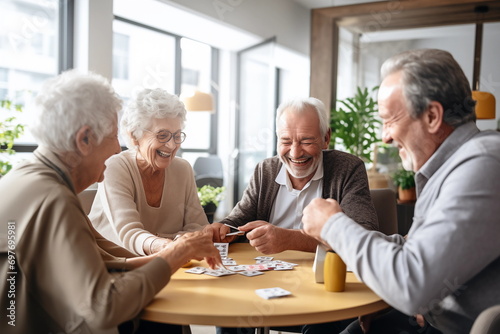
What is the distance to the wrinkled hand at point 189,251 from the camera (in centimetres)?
134

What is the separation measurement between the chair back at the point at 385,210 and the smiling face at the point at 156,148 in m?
1.03

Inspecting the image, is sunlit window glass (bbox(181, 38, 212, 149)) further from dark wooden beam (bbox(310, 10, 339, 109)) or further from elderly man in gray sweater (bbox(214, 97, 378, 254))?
elderly man in gray sweater (bbox(214, 97, 378, 254))

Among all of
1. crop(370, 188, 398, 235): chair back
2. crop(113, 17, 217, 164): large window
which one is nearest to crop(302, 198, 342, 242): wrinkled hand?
crop(370, 188, 398, 235): chair back

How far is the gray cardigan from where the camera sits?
2.06 meters

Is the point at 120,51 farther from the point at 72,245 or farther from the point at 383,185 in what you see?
the point at 72,245

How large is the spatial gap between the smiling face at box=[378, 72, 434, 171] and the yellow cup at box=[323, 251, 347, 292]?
0.34 metres

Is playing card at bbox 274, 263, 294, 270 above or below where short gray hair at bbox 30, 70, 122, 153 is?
below

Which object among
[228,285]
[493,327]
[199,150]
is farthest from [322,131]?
[199,150]

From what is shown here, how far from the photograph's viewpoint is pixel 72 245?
1.10m

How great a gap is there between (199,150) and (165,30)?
6.44 ft

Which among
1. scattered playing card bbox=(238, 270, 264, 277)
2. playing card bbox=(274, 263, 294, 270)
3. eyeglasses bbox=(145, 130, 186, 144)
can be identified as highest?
eyeglasses bbox=(145, 130, 186, 144)

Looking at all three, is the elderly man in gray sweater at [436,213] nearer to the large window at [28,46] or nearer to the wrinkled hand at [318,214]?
the wrinkled hand at [318,214]

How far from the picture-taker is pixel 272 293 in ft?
4.27

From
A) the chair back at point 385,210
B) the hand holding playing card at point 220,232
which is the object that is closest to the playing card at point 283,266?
the hand holding playing card at point 220,232
